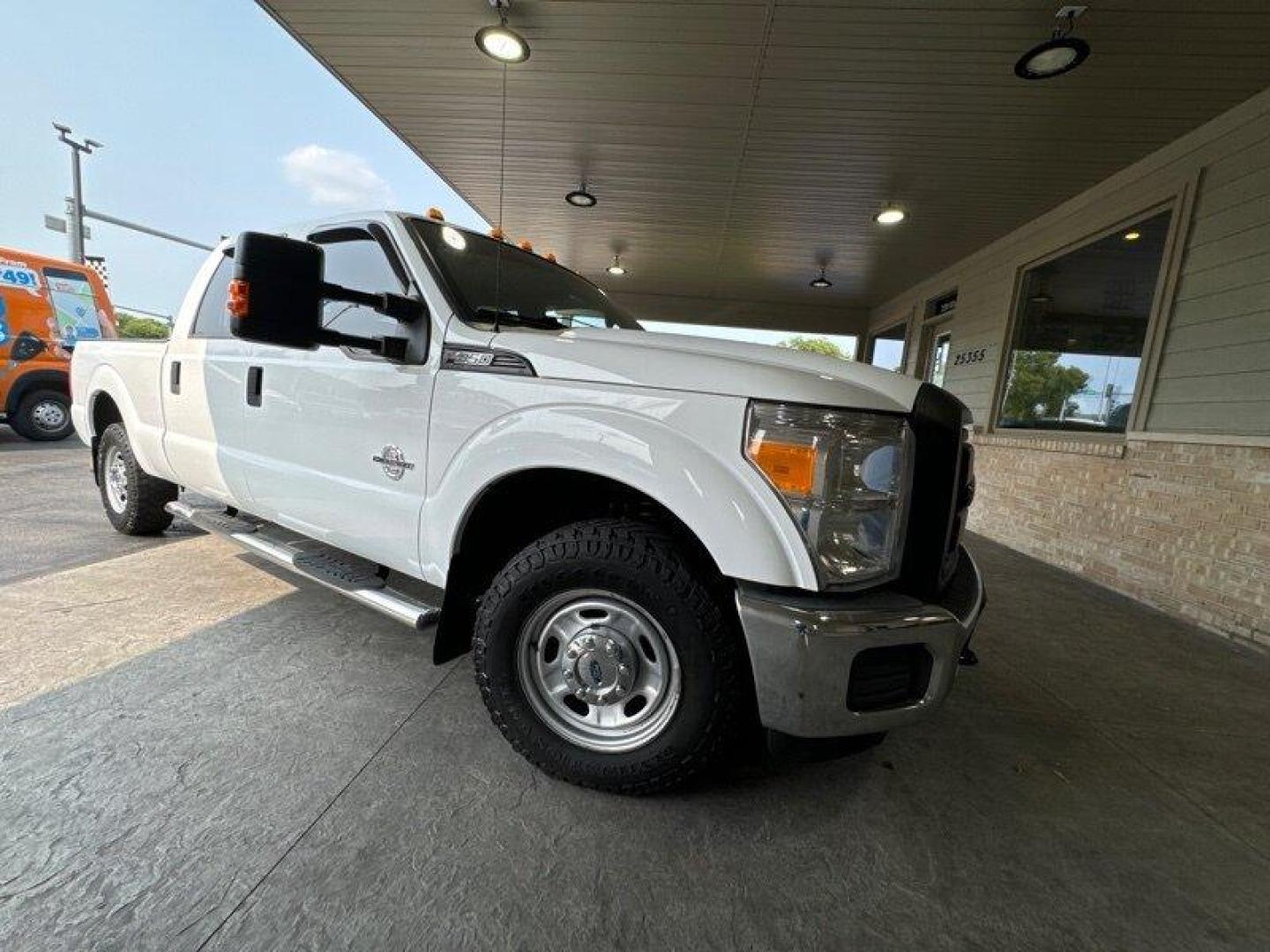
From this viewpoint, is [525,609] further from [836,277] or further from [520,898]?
[836,277]

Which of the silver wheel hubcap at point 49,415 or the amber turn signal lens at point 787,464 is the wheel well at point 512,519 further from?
the silver wheel hubcap at point 49,415

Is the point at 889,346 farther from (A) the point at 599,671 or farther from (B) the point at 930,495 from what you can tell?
(A) the point at 599,671

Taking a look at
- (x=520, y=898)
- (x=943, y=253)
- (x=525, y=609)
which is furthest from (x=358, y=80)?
(x=943, y=253)

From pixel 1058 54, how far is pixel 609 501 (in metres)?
4.31

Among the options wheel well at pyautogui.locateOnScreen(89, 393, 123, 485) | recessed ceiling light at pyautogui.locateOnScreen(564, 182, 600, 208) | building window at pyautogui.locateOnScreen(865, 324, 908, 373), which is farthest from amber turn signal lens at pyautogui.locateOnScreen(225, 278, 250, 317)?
building window at pyautogui.locateOnScreen(865, 324, 908, 373)

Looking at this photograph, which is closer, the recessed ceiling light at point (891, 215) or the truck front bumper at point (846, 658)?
the truck front bumper at point (846, 658)

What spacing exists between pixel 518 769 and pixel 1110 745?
2.39 meters

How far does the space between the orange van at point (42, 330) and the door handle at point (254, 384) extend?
7.63 m

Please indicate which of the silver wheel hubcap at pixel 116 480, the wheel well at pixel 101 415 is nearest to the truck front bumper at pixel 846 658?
the silver wheel hubcap at pixel 116 480

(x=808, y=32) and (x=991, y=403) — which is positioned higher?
(x=808, y=32)

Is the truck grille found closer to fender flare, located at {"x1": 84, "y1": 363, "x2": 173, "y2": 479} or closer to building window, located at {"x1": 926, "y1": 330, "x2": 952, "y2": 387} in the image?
fender flare, located at {"x1": 84, "y1": 363, "x2": 173, "y2": 479}

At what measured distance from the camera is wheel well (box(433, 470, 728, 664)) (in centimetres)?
186

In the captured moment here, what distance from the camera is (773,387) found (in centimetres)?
149

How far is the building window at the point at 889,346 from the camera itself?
10469 mm
